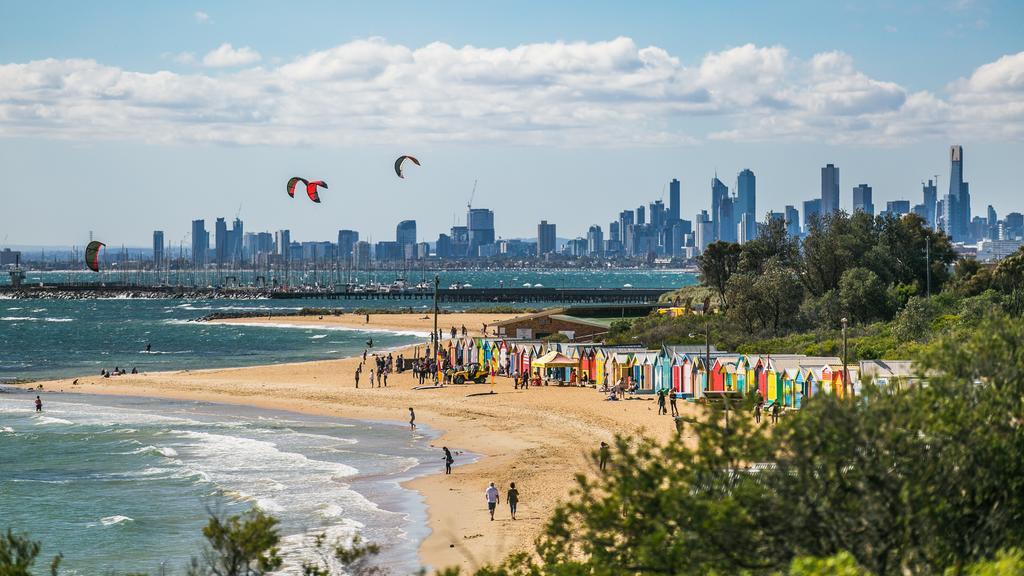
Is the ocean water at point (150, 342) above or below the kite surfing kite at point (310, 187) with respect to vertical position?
below

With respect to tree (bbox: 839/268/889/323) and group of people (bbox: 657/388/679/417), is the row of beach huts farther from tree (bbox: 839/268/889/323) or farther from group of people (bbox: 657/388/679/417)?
tree (bbox: 839/268/889/323)

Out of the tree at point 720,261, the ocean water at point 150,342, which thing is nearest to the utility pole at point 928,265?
the tree at point 720,261

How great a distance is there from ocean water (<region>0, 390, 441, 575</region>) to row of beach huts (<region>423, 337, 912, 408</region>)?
8.33 m

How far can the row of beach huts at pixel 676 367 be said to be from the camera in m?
33.6

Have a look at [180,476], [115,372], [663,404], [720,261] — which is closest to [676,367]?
[663,404]

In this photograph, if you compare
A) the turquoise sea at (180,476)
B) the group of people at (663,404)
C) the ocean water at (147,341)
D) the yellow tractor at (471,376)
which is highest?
the group of people at (663,404)

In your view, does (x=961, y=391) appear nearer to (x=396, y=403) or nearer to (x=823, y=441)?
(x=823, y=441)

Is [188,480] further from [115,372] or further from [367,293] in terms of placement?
[367,293]

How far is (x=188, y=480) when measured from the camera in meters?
30.9

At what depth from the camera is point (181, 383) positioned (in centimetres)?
5578

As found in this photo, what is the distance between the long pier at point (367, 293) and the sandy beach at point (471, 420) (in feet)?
272

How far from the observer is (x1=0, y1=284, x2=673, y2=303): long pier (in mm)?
152750

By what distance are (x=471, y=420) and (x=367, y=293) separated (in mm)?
133541

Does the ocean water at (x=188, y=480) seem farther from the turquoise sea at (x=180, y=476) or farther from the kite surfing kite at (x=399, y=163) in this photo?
the kite surfing kite at (x=399, y=163)
